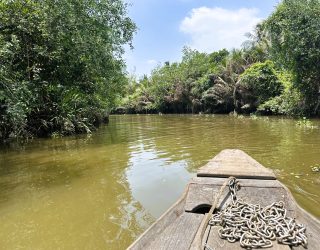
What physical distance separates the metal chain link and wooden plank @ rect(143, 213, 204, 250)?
213 millimetres

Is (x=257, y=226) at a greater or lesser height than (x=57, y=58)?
lesser

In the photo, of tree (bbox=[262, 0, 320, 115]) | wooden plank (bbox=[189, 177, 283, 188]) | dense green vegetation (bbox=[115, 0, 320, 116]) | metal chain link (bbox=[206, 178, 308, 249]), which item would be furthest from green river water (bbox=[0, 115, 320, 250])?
dense green vegetation (bbox=[115, 0, 320, 116])

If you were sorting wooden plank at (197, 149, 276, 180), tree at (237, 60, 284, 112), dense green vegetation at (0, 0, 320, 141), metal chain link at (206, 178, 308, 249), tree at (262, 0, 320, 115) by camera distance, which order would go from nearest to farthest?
metal chain link at (206, 178, 308, 249)
wooden plank at (197, 149, 276, 180)
dense green vegetation at (0, 0, 320, 141)
tree at (262, 0, 320, 115)
tree at (237, 60, 284, 112)

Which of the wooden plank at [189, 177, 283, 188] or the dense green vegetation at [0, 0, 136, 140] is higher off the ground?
the dense green vegetation at [0, 0, 136, 140]

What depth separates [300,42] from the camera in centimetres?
1800

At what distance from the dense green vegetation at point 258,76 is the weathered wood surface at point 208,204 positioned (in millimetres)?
16576

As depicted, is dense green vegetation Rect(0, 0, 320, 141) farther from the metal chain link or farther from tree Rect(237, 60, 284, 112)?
the metal chain link

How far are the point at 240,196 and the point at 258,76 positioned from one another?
23.8 metres

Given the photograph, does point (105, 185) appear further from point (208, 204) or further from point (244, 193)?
point (244, 193)

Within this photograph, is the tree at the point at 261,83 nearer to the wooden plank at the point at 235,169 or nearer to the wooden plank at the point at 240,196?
the wooden plank at the point at 235,169

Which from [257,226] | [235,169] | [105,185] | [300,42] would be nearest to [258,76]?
[300,42]

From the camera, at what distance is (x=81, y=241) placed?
12.0 feet

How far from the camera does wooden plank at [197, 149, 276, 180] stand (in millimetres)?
3836

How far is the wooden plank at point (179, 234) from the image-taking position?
2.61m
